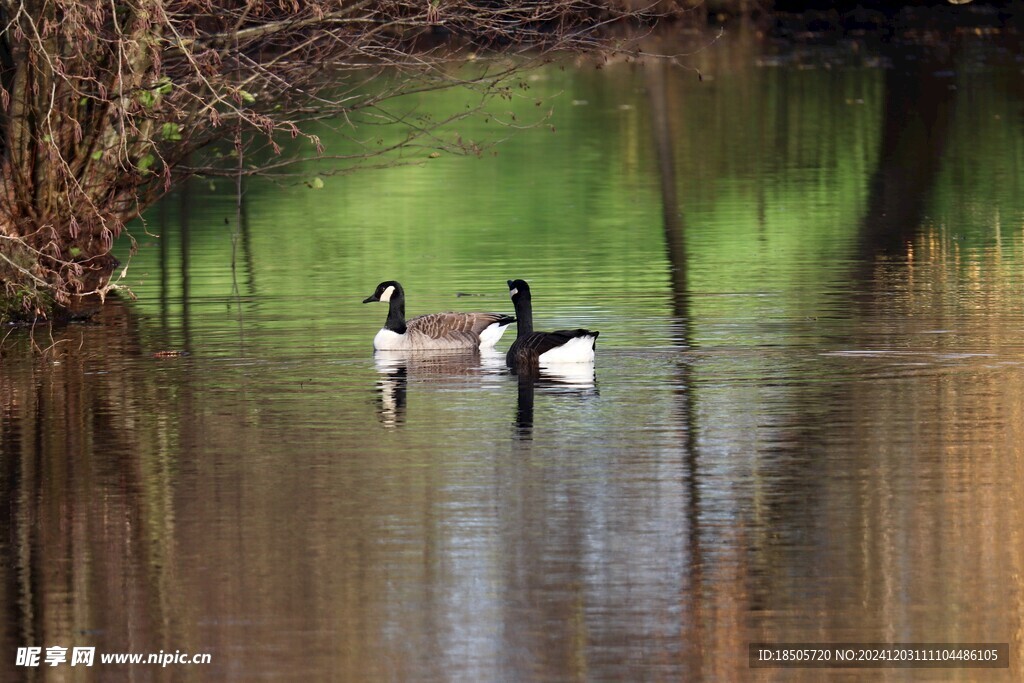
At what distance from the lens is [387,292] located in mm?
19641

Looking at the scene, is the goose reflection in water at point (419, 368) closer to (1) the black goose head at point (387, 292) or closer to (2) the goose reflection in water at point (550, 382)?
(2) the goose reflection in water at point (550, 382)

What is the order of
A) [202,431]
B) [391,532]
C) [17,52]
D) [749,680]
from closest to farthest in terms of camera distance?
1. [749,680]
2. [391,532]
3. [202,431]
4. [17,52]

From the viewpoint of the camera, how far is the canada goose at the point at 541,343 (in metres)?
17.0

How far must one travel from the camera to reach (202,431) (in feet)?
47.2

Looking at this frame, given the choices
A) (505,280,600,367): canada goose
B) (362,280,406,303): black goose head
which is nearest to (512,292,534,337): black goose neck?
(505,280,600,367): canada goose

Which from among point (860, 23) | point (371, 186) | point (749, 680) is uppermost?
point (860, 23)

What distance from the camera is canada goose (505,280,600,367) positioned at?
17.0m

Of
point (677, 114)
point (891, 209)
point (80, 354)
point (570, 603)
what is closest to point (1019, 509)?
point (570, 603)

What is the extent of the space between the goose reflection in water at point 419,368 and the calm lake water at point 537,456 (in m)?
0.08

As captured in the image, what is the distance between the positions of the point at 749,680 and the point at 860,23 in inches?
3355

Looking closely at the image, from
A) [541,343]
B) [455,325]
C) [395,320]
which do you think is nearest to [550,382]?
[541,343]

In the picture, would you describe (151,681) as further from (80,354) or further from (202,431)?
(80,354)

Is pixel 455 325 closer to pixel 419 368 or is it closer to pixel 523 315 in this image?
pixel 523 315

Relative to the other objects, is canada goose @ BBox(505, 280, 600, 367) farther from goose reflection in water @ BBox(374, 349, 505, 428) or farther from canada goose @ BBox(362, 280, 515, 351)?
canada goose @ BBox(362, 280, 515, 351)
